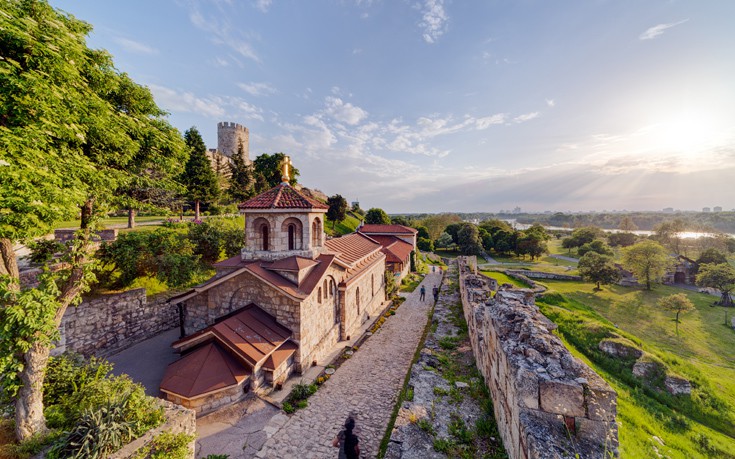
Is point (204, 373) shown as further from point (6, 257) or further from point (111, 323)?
point (111, 323)

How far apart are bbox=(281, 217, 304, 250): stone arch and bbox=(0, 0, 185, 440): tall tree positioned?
691 cm

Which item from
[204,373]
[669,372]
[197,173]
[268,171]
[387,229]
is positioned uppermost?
[268,171]

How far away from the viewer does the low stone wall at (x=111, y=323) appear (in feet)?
38.5

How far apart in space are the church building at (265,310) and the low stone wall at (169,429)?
1.42 m

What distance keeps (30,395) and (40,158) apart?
5391mm

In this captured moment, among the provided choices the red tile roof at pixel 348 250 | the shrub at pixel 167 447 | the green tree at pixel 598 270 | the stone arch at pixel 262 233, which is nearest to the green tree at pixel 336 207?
the red tile roof at pixel 348 250

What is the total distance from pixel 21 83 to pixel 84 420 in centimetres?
691

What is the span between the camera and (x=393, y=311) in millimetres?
20875

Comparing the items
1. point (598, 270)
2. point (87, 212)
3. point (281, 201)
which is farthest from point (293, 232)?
point (598, 270)

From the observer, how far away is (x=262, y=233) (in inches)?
535

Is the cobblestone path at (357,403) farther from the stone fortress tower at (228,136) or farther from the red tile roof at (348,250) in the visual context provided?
the stone fortress tower at (228,136)

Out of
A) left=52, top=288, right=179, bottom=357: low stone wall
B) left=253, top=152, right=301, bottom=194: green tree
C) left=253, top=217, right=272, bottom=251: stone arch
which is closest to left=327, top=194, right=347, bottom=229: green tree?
left=253, top=152, right=301, bottom=194: green tree

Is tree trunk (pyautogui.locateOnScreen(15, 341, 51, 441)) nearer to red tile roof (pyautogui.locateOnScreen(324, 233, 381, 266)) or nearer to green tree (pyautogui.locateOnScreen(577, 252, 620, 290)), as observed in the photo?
red tile roof (pyautogui.locateOnScreen(324, 233, 381, 266))

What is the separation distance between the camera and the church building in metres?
9.29
